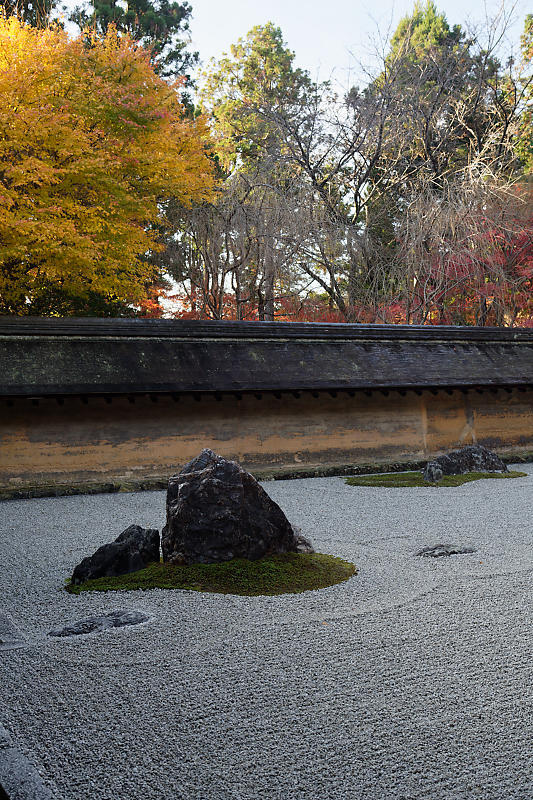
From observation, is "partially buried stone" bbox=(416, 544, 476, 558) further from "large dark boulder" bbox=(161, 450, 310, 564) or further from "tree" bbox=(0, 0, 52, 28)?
"tree" bbox=(0, 0, 52, 28)

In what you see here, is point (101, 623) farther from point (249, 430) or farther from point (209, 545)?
point (249, 430)

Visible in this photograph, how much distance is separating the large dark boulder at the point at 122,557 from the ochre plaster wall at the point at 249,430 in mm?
5553

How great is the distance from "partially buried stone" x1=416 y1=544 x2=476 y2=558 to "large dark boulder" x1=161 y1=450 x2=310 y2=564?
1.43m

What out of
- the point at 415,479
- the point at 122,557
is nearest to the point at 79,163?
the point at 415,479

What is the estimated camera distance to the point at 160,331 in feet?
38.2

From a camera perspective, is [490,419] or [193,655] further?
[490,419]

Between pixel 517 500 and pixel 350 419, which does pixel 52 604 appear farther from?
pixel 350 419

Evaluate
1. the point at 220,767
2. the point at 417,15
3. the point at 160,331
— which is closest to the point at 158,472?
the point at 160,331

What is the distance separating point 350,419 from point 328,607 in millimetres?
7940

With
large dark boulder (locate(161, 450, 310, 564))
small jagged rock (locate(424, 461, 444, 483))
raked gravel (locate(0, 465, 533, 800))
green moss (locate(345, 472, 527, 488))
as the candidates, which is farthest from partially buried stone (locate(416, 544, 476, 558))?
small jagged rock (locate(424, 461, 444, 483))

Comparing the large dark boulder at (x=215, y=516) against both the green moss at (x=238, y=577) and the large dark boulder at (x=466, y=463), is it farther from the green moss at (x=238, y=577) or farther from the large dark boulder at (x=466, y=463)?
the large dark boulder at (x=466, y=463)

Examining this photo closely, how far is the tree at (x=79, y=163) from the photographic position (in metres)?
14.2

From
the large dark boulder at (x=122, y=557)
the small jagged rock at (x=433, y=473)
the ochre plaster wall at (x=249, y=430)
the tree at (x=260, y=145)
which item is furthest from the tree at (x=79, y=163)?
the large dark boulder at (x=122, y=557)

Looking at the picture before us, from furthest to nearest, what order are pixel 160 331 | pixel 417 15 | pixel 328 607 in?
pixel 417 15
pixel 160 331
pixel 328 607
